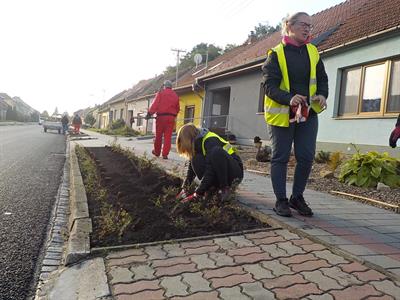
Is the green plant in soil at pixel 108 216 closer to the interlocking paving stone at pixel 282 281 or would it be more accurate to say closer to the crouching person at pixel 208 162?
the crouching person at pixel 208 162

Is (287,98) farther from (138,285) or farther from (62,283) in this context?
(62,283)

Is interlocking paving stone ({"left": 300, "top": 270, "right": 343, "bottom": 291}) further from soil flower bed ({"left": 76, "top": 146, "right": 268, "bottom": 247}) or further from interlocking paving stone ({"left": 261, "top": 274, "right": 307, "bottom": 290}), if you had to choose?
soil flower bed ({"left": 76, "top": 146, "right": 268, "bottom": 247})

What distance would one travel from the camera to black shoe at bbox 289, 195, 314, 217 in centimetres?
370

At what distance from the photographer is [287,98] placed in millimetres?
3459

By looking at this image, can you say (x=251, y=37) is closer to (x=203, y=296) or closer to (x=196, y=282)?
(x=196, y=282)

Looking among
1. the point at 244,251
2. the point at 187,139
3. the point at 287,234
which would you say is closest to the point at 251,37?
the point at 187,139

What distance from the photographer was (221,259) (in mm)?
2564

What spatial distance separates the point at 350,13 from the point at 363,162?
30.0 feet

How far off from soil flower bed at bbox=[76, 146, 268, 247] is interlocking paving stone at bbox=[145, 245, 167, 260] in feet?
0.57

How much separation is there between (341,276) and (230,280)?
68 cm

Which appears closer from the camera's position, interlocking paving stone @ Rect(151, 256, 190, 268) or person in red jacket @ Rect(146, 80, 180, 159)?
interlocking paving stone @ Rect(151, 256, 190, 268)

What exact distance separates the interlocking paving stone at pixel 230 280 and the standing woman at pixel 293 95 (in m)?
1.43

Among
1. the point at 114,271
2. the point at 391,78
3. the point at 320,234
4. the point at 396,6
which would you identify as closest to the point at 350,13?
the point at 396,6

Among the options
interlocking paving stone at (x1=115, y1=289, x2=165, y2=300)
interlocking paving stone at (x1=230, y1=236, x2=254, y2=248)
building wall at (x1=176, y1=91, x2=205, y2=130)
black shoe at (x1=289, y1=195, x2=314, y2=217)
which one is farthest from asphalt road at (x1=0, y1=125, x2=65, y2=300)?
building wall at (x1=176, y1=91, x2=205, y2=130)
